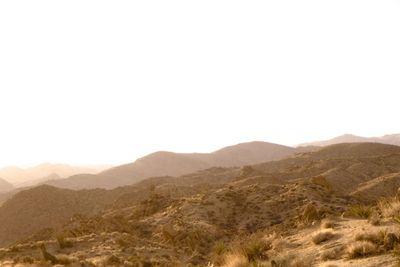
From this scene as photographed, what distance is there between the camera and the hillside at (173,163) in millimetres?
76938

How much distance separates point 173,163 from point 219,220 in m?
64.3

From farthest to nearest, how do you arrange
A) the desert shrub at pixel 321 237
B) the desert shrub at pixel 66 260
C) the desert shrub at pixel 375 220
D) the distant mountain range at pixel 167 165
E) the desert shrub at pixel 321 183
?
1. the distant mountain range at pixel 167 165
2. the desert shrub at pixel 321 183
3. the desert shrub at pixel 66 260
4. the desert shrub at pixel 321 237
5. the desert shrub at pixel 375 220

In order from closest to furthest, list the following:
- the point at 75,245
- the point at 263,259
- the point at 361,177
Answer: the point at 263,259
the point at 75,245
the point at 361,177

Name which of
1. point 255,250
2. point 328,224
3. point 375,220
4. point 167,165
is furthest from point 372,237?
point 167,165

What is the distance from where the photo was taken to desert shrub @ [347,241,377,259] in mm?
9133

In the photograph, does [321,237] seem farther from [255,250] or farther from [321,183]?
[321,183]

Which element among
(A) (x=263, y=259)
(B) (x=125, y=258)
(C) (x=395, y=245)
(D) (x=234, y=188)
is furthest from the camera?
(D) (x=234, y=188)

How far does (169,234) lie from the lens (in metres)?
22.4

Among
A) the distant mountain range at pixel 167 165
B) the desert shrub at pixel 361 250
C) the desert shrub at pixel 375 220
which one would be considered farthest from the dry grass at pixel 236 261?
the distant mountain range at pixel 167 165

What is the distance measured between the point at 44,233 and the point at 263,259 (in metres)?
21.1

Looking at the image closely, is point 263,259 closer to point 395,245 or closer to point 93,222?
point 395,245

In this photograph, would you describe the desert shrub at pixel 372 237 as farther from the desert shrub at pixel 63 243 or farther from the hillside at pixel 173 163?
the hillside at pixel 173 163

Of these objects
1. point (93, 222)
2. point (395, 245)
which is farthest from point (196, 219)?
point (395, 245)

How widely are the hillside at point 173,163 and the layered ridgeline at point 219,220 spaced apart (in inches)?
971
